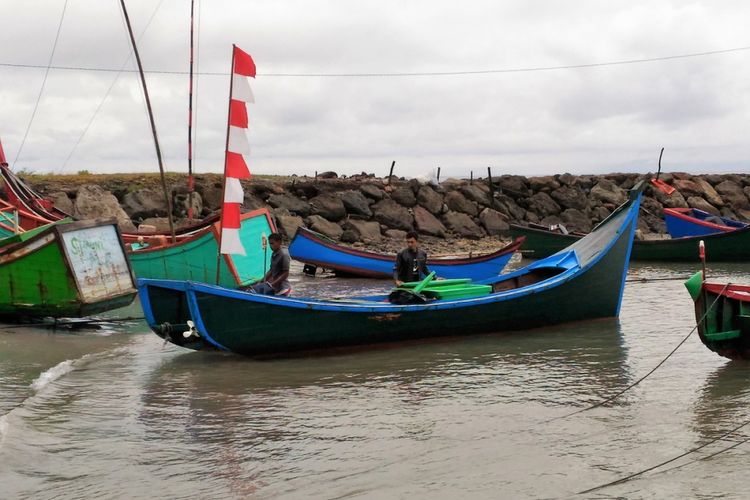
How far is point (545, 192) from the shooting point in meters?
40.4

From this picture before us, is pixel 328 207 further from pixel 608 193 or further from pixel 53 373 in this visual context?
pixel 53 373

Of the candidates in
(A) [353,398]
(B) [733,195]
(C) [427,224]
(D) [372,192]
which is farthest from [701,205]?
(A) [353,398]

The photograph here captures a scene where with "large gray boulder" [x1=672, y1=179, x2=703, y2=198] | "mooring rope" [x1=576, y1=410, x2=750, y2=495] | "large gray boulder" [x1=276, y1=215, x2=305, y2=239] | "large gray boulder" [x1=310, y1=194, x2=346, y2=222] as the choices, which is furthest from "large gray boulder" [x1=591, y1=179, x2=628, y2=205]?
"mooring rope" [x1=576, y1=410, x2=750, y2=495]

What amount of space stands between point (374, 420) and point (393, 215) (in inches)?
965

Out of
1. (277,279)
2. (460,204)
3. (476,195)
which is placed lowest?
(277,279)

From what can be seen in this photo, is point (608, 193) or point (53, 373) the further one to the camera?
point (608, 193)

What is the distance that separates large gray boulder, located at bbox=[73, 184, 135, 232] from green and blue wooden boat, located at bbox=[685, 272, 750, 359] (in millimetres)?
20376

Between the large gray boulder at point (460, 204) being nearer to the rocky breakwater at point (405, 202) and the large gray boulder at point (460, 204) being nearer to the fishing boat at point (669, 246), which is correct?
the rocky breakwater at point (405, 202)

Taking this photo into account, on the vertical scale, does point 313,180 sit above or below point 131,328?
above

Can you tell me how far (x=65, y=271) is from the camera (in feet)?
43.4

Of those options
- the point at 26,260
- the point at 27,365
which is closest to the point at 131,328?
the point at 26,260

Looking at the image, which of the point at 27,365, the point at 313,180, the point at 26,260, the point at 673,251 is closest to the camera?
the point at 27,365

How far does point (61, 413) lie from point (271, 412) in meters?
2.19

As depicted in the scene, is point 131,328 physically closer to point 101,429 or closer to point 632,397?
point 101,429
